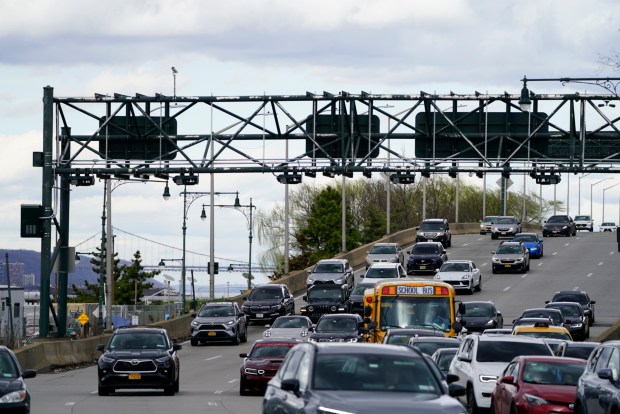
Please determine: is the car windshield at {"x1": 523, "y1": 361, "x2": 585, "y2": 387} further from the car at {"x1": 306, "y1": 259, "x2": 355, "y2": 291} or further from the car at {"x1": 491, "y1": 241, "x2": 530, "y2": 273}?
the car at {"x1": 491, "y1": 241, "x2": 530, "y2": 273}

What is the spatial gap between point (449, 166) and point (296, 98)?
6906 millimetres

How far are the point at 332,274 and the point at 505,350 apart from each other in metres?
38.6

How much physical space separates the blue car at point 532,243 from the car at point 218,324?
111ft

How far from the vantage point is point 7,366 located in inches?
891

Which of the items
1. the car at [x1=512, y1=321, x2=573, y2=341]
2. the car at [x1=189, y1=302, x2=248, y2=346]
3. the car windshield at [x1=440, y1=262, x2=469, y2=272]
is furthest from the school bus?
the car windshield at [x1=440, y1=262, x2=469, y2=272]

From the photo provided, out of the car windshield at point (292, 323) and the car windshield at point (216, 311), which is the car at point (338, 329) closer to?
the car windshield at point (292, 323)

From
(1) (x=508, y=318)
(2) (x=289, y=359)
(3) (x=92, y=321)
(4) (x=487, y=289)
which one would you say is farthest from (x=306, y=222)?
(2) (x=289, y=359)

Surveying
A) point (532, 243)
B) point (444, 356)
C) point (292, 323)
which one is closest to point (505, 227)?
point (532, 243)

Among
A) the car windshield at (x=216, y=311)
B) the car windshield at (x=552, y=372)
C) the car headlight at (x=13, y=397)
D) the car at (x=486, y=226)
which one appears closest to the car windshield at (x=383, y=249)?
the car windshield at (x=216, y=311)

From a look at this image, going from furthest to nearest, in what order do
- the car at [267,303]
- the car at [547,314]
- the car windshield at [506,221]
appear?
the car windshield at [506,221] < the car at [267,303] < the car at [547,314]

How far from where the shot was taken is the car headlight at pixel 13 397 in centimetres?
2147

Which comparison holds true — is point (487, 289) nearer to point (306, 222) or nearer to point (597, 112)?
point (597, 112)

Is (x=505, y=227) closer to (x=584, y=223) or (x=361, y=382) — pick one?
(x=584, y=223)

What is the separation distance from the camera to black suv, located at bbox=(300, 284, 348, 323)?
184ft
